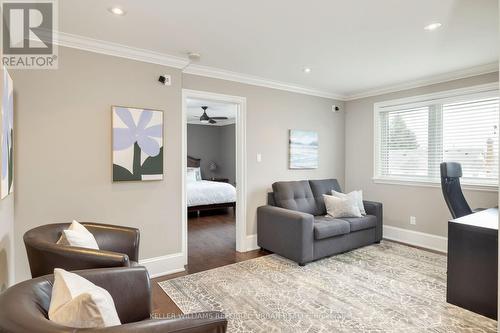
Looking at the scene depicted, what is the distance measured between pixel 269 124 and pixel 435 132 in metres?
2.45

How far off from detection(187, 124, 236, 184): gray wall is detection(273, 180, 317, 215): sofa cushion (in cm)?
482

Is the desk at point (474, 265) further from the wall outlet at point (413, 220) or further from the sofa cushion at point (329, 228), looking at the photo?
the wall outlet at point (413, 220)

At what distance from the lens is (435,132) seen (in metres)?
4.15

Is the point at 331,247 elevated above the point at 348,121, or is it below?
below

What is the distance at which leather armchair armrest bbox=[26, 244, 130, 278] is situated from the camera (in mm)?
1775

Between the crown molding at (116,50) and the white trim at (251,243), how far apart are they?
8.24 ft

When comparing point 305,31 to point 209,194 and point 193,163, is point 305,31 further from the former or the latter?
point 193,163

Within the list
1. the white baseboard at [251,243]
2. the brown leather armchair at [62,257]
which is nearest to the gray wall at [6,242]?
the brown leather armchair at [62,257]

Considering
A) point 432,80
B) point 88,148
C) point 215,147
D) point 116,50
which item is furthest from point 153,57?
point 215,147

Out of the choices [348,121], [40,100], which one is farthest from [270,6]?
[348,121]

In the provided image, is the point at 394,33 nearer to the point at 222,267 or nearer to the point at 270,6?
the point at 270,6

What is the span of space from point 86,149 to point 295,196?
277cm

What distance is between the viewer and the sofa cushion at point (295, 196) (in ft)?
13.4

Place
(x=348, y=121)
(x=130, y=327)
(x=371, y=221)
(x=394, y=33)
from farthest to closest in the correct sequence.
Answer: (x=348, y=121)
(x=371, y=221)
(x=394, y=33)
(x=130, y=327)
